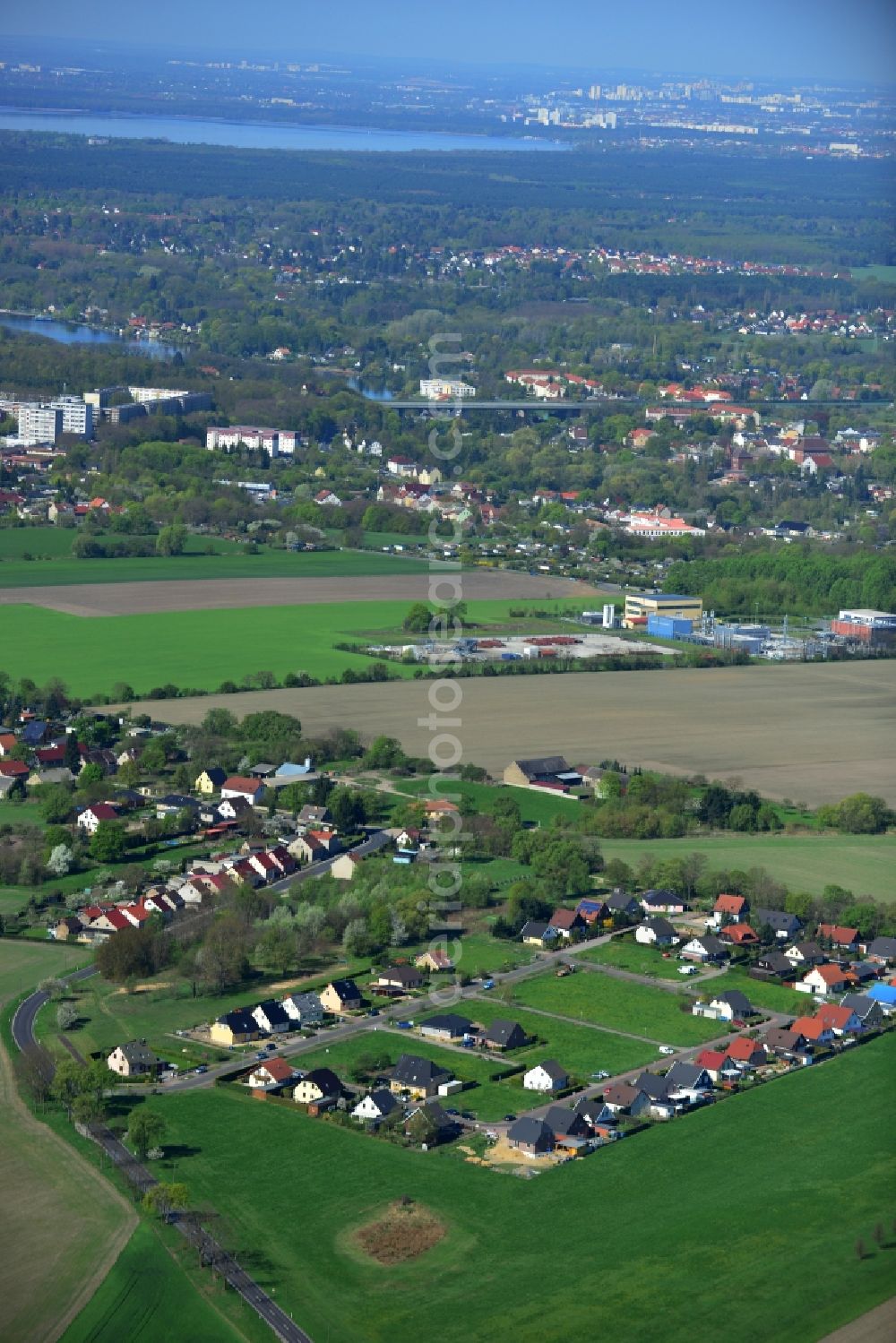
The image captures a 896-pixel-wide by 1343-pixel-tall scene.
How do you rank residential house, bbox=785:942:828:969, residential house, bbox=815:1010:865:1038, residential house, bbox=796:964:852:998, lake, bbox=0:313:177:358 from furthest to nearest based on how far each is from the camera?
lake, bbox=0:313:177:358, residential house, bbox=785:942:828:969, residential house, bbox=796:964:852:998, residential house, bbox=815:1010:865:1038

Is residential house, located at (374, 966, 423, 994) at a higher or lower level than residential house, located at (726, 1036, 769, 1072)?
lower

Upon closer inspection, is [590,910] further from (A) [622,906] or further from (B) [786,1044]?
(B) [786,1044]

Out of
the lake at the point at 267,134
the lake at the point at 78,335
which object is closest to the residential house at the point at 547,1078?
the lake at the point at 78,335

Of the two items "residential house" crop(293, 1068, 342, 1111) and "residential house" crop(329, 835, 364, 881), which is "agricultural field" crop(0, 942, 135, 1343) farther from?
"residential house" crop(329, 835, 364, 881)

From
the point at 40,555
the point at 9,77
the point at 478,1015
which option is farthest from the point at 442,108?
the point at 478,1015

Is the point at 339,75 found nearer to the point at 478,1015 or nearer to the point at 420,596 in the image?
the point at 420,596

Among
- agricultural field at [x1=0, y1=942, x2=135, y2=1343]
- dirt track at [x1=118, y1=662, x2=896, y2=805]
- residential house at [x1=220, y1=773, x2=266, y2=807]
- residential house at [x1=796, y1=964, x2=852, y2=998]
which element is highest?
agricultural field at [x1=0, y1=942, x2=135, y2=1343]

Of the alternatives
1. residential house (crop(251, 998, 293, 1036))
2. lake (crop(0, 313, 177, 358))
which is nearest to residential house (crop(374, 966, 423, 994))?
residential house (crop(251, 998, 293, 1036))

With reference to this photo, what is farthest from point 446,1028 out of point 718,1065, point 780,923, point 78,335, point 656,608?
point 78,335
